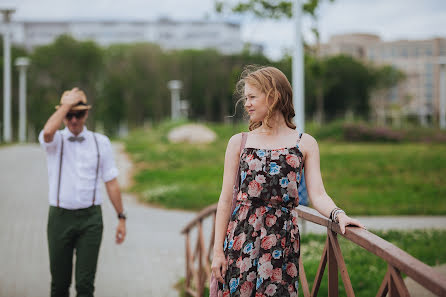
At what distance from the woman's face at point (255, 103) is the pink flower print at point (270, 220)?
0.48 meters

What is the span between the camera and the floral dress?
2.72 m

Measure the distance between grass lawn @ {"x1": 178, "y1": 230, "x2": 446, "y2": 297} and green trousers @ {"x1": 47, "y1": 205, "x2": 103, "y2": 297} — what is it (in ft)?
6.61

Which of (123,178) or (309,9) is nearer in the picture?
(309,9)

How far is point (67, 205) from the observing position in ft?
13.8

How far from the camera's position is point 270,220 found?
2.74 m

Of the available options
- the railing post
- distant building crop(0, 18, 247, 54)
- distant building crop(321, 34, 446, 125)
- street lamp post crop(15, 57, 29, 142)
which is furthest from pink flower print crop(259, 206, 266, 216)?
distant building crop(321, 34, 446, 125)

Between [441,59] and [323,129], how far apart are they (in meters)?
17.6

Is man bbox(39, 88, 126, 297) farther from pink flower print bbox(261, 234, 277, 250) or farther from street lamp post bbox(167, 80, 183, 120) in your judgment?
street lamp post bbox(167, 80, 183, 120)

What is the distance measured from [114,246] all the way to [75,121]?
4935 millimetres

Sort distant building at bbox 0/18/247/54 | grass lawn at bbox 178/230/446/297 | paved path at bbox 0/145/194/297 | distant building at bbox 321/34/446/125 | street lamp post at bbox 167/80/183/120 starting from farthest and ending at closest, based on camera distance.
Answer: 1. distant building at bbox 321/34/446/125
2. distant building at bbox 0/18/247/54
3. street lamp post at bbox 167/80/183/120
4. paved path at bbox 0/145/194/297
5. grass lawn at bbox 178/230/446/297

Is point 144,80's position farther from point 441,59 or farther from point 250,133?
point 250,133

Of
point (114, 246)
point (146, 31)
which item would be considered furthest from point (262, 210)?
point (146, 31)

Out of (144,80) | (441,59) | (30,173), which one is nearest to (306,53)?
(30,173)

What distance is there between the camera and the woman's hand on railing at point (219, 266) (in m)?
2.77
